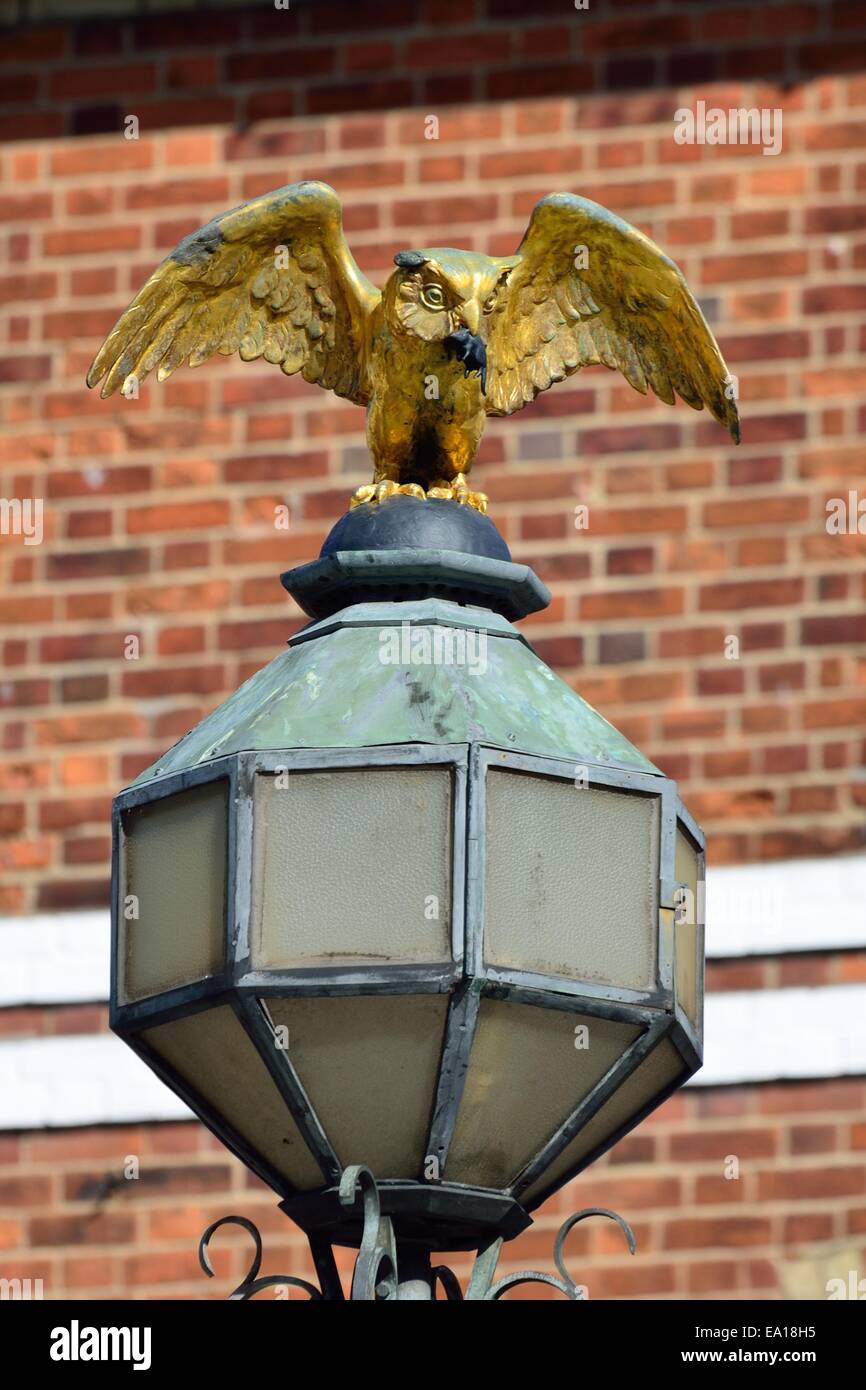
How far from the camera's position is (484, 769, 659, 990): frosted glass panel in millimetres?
3146

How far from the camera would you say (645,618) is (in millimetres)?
6340

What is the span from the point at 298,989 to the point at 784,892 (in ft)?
10.2

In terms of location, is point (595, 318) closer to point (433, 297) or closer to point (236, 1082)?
point (433, 297)

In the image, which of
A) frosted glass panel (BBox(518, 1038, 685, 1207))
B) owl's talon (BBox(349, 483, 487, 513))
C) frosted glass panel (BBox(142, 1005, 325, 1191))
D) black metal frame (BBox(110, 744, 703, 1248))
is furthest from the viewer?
owl's talon (BBox(349, 483, 487, 513))

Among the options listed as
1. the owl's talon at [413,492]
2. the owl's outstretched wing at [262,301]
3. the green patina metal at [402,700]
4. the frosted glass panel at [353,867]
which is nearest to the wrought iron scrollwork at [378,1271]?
the frosted glass panel at [353,867]

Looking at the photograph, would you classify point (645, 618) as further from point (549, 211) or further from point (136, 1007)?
point (136, 1007)

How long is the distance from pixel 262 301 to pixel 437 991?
166 cm

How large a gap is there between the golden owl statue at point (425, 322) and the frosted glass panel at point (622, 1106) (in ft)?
2.72

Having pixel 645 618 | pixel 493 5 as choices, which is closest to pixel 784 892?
pixel 645 618

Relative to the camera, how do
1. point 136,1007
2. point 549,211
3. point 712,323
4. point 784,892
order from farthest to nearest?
point 712,323
point 784,892
point 549,211
point 136,1007

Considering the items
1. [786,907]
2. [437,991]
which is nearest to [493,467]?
[786,907]

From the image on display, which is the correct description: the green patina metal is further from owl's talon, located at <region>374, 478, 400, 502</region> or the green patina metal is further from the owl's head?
the owl's head

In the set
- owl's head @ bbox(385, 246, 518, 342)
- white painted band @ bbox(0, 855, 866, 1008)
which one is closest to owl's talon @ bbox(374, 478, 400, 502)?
owl's head @ bbox(385, 246, 518, 342)

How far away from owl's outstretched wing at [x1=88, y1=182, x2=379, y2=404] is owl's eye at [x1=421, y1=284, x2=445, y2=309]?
314 millimetres
